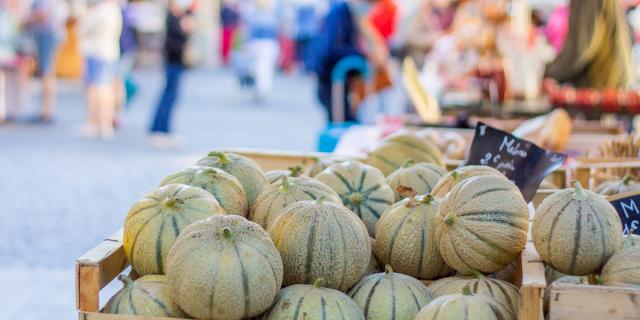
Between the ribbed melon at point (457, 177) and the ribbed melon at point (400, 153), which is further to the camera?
the ribbed melon at point (400, 153)

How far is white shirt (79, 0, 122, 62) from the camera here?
36.6 ft

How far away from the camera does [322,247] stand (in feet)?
8.15

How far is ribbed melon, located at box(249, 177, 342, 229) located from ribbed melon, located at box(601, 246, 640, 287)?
2.83ft

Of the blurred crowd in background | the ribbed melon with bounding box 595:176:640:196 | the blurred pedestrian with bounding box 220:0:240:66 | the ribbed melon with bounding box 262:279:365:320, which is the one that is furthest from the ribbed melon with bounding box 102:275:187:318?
the blurred pedestrian with bounding box 220:0:240:66

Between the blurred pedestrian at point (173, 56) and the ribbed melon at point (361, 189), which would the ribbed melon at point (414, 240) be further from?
the blurred pedestrian at point (173, 56)

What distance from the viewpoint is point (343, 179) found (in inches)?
124

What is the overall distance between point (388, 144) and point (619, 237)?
1500 millimetres

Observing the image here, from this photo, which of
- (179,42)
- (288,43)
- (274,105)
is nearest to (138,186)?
(179,42)

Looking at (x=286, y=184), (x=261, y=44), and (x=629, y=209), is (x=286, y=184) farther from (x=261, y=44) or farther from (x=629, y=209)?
(x=261, y=44)

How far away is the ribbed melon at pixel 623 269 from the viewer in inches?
90.2

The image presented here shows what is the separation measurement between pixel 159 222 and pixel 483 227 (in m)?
0.94

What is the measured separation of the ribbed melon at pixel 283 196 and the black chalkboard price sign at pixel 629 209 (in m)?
0.95

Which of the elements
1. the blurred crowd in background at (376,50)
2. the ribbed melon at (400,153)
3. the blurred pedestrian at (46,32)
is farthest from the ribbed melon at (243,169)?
the blurred pedestrian at (46,32)

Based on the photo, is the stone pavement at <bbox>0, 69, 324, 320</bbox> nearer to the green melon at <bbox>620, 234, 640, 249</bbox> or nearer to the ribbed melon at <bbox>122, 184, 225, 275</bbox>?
the ribbed melon at <bbox>122, 184, 225, 275</bbox>
